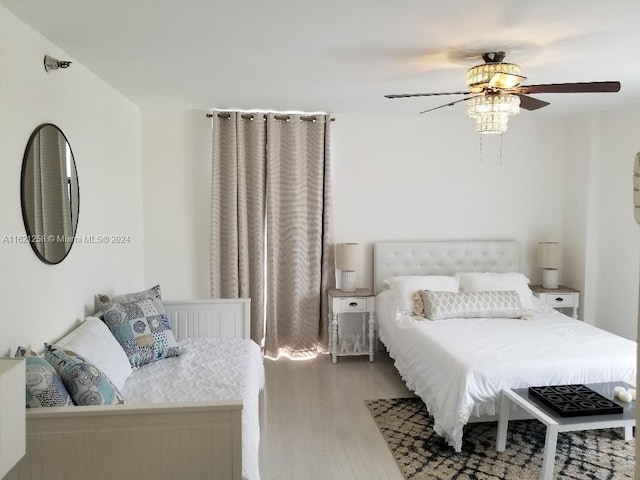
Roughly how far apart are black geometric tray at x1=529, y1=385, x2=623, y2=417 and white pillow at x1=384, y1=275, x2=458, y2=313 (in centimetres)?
149

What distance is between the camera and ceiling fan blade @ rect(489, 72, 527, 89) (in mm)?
2604

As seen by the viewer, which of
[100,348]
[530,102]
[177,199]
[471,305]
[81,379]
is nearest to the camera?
[81,379]

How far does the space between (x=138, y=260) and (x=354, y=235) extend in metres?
2.06

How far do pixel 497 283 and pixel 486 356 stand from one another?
156cm

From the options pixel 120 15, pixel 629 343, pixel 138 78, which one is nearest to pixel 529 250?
pixel 629 343

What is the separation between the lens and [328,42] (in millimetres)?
2461

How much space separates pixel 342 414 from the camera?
10.9ft

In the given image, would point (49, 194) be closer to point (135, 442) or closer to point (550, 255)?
point (135, 442)

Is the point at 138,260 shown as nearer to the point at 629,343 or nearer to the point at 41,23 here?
the point at 41,23

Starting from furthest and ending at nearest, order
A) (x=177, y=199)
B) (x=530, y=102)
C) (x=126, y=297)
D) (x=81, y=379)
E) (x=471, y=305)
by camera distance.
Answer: (x=177, y=199) < (x=471, y=305) < (x=126, y=297) < (x=530, y=102) < (x=81, y=379)

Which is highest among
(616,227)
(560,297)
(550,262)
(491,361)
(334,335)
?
(616,227)

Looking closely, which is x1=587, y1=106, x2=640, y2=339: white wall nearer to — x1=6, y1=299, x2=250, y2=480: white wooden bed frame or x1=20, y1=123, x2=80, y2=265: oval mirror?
x1=6, y1=299, x2=250, y2=480: white wooden bed frame

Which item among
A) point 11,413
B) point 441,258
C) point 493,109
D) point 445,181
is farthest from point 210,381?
point 445,181

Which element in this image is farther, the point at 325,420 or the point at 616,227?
the point at 616,227
